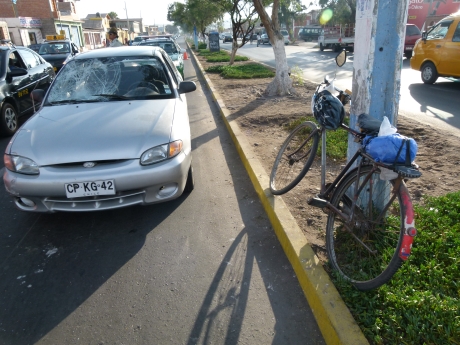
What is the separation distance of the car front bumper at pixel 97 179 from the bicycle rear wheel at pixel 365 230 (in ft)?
5.15

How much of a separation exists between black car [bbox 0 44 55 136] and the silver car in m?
3.48

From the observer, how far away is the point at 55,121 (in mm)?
3961

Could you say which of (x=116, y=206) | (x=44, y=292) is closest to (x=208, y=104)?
(x=116, y=206)

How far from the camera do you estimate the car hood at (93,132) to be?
135 inches

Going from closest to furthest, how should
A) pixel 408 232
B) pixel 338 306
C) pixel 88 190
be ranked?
pixel 408 232, pixel 338 306, pixel 88 190

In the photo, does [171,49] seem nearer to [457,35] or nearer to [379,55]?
[457,35]

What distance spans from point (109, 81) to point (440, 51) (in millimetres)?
9551

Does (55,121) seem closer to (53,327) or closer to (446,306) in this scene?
(53,327)

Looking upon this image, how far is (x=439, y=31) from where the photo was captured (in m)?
10.6

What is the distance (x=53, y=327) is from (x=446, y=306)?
97.0 inches

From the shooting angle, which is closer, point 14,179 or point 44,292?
point 44,292

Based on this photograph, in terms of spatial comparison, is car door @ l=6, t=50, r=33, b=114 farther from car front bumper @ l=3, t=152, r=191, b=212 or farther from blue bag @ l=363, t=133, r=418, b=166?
blue bag @ l=363, t=133, r=418, b=166

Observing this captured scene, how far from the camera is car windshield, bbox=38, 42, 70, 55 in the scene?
15.4 metres

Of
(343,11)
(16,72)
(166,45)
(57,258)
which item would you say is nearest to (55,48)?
(166,45)
